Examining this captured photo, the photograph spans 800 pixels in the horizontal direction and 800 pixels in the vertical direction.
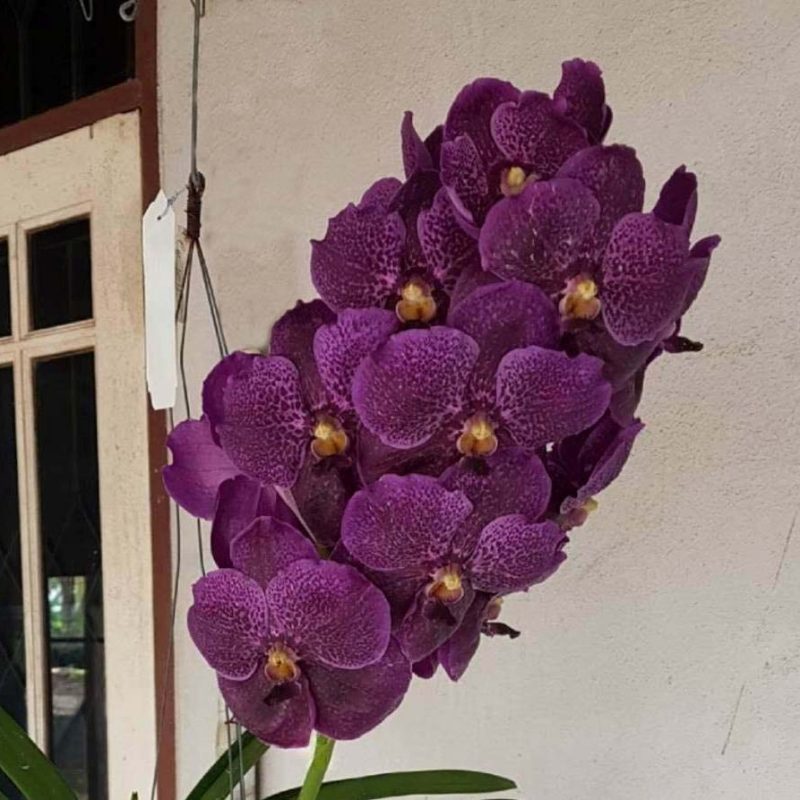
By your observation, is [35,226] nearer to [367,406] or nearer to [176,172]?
[176,172]

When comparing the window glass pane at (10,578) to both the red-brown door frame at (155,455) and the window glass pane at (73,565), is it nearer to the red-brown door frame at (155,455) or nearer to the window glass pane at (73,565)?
the window glass pane at (73,565)

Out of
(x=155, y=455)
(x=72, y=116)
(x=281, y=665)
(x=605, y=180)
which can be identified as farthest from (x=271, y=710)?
(x=72, y=116)

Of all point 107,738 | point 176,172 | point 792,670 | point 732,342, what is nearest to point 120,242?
point 176,172

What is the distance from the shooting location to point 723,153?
74cm

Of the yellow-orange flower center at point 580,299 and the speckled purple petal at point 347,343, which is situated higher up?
the yellow-orange flower center at point 580,299

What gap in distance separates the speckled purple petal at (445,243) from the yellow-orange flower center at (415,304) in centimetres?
1

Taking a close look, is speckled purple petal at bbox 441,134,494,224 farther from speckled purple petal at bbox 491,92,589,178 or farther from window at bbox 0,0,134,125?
window at bbox 0,0,134,125

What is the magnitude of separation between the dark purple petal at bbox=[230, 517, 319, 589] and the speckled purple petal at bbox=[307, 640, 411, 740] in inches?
A: 1.5

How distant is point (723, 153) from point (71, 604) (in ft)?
3.38

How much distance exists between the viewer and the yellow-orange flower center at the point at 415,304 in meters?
0.35

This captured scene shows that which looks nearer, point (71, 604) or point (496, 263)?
point (496, 263)

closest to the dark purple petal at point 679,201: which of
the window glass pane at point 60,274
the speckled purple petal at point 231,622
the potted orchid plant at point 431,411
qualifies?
the potted orchid plant at point 431,411

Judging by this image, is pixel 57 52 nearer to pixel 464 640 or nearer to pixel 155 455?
pixel 155 455

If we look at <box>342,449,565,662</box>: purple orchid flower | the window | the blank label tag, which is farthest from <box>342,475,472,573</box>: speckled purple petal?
the window
